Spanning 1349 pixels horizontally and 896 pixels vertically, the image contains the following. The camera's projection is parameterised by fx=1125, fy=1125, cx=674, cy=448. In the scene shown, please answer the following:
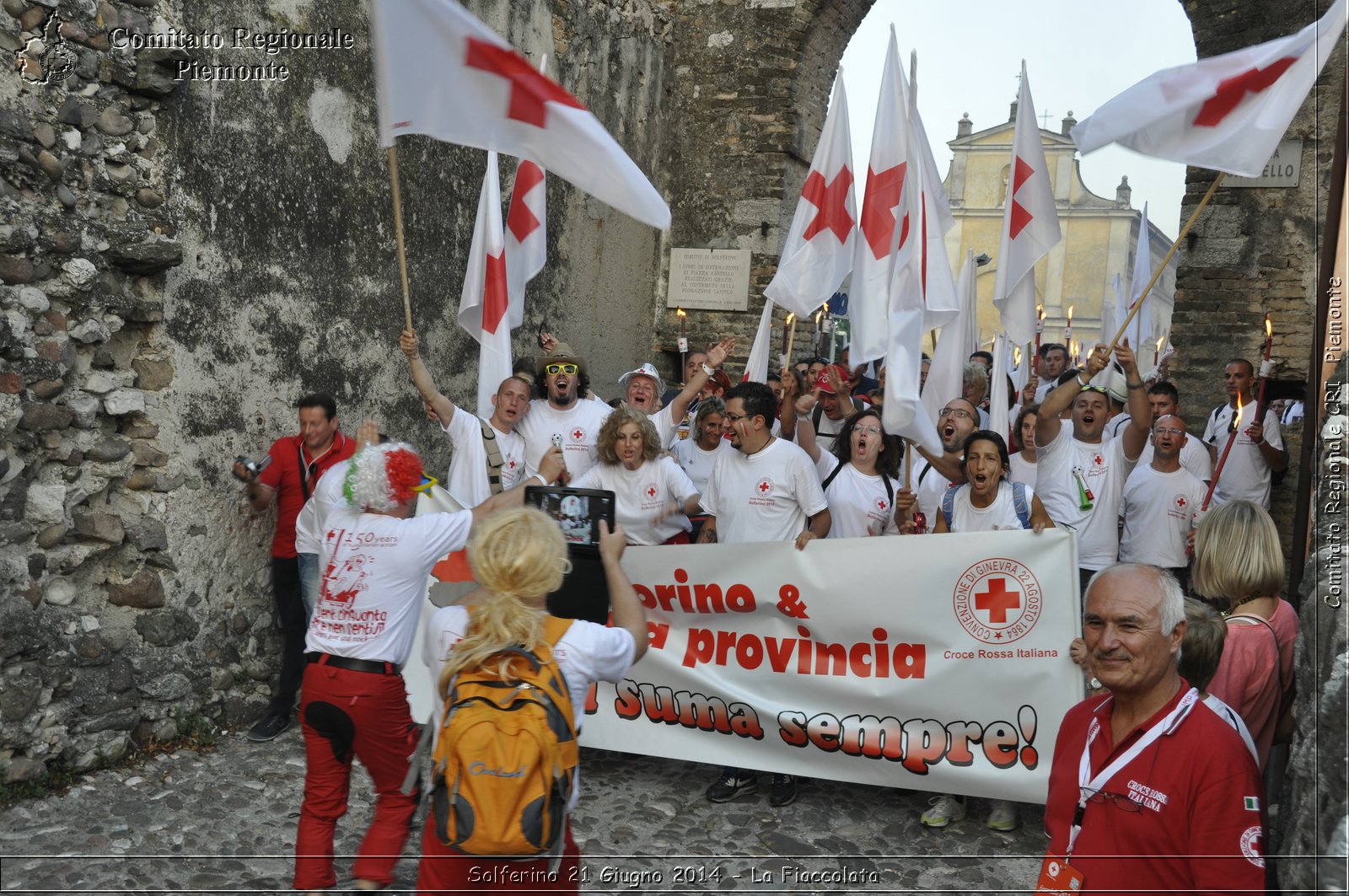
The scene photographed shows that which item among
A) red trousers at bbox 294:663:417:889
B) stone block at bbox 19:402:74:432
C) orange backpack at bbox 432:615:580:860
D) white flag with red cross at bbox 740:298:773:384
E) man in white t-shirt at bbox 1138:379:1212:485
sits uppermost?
white flag with red cross at bbox 740:298:773:384

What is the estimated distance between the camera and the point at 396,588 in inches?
153

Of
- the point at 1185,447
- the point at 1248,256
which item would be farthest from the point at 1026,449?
the point at 1248,256

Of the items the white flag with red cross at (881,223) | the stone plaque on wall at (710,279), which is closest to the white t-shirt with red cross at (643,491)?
the white flag with red cross at (881,223)

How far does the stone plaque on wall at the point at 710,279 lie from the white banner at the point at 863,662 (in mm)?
6487

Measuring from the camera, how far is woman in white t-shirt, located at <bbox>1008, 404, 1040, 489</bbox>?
6.35 meters

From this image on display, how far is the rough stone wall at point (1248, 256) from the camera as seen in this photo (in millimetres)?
10016

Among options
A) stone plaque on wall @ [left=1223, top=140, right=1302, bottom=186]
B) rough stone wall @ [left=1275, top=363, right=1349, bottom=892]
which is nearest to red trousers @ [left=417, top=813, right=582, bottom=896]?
rough stone wall @ [left=1275, top=363, right=1349, bottom=892]

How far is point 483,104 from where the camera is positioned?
15.4 ft

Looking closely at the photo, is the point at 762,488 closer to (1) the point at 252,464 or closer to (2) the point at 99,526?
(1) the point at 252,464

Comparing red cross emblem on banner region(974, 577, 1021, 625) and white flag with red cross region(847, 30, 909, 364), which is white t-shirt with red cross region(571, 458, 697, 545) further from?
red cross emblem on banner region(974, 577, 1021, 625)

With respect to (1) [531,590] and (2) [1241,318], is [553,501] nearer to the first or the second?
(1) [531,590]

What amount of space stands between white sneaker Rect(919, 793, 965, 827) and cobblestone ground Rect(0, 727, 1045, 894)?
4cm

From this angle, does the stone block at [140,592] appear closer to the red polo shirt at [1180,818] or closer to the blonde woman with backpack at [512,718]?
the blonde woman with backpack at [512,718]

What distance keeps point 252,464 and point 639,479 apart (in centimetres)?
199
